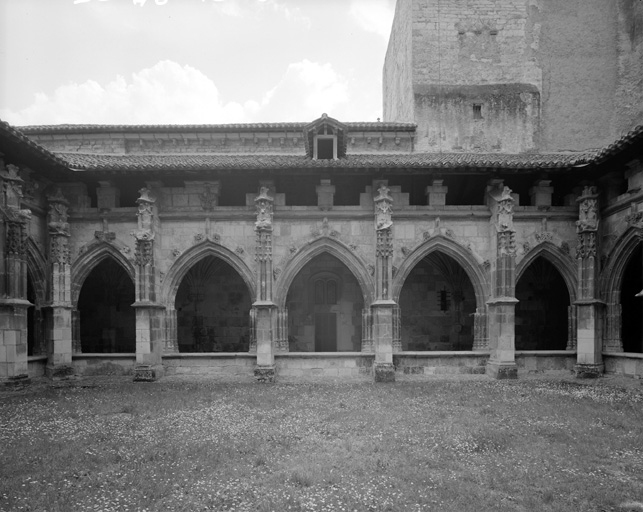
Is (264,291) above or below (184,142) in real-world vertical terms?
below

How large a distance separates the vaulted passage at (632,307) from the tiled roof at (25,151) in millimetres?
17647

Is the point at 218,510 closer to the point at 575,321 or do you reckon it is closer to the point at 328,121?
the point at 328,121

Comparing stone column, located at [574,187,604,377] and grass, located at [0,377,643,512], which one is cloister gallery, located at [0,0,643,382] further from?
grass, located at [0,377,643,512]

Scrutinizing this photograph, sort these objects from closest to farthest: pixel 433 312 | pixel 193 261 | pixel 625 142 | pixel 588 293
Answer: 1. pixel 625 142
2. pixel 588 293
3. pixel 193 261
4. pixel 433 312

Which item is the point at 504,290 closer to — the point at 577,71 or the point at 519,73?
the point at 519,73

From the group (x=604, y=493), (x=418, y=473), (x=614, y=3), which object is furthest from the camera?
(x=614, y=3)

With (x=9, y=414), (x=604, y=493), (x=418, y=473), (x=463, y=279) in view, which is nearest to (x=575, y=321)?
(x=463, y=279)

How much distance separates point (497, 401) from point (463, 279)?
762 centimetres

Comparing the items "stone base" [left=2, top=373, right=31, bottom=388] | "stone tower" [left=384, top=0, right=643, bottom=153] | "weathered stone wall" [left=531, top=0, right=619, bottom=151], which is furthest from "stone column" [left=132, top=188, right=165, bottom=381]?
"weathered stone wall" [left=531, top=0, right=619, bottom=151]

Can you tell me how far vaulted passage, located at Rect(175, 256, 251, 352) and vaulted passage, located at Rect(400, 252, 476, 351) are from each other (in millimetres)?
6677

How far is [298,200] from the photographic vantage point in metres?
14.7

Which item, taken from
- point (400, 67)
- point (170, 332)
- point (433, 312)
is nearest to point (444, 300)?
point (433, 312)

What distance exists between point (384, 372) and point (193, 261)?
703cm

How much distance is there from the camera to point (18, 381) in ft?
36.9
